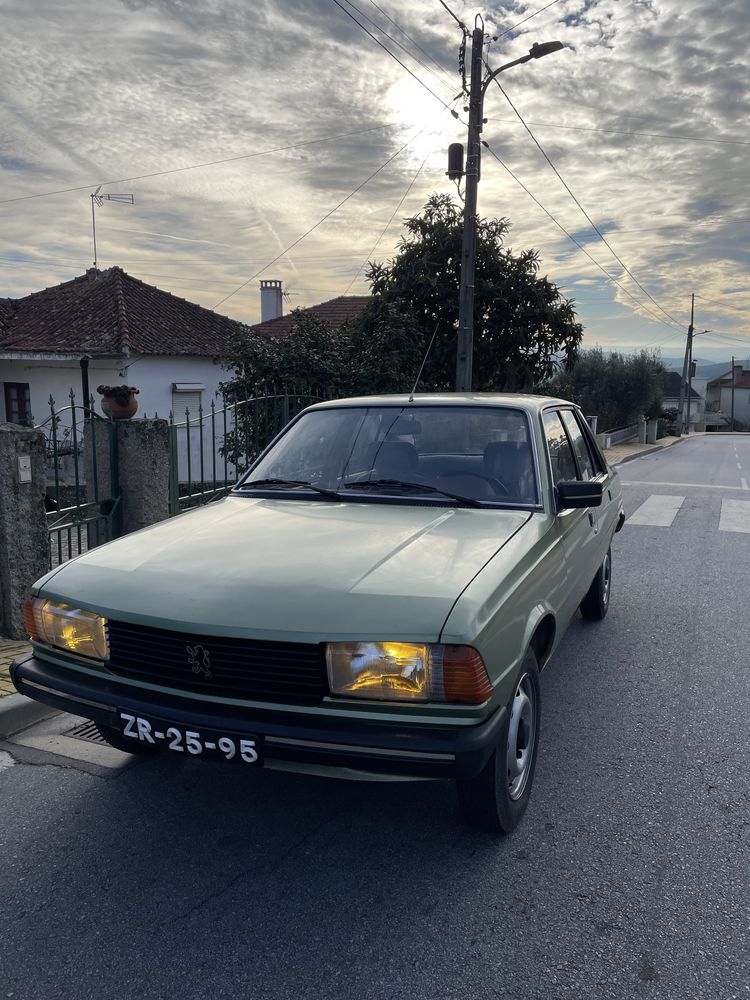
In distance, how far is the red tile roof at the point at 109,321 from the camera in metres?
22.1

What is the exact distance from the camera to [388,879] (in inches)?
107

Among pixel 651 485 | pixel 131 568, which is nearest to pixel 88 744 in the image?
pixel 131 568

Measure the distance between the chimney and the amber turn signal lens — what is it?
1297 inches

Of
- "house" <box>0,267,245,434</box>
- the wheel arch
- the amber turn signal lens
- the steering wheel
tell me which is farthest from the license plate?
"house" <box>0,267,245,434</box>

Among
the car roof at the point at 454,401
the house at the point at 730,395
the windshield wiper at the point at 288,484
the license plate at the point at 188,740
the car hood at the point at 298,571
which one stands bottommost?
the house at the point at 730,395

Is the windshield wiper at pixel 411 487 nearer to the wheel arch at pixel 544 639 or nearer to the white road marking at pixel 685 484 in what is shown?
the wheel arch at pixel 544 639

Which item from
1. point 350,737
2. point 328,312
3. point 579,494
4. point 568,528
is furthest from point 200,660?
point 328,312

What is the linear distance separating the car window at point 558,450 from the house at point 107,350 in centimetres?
1740

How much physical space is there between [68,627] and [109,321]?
22004 mm

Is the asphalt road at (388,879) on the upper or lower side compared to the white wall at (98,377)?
lower

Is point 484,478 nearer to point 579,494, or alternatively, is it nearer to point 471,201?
point 579,494

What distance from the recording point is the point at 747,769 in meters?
3.58

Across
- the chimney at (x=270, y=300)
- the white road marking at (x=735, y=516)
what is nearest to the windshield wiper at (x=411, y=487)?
the white road marking at (x=735, y=516)

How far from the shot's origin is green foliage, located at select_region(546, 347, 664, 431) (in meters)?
43.9
